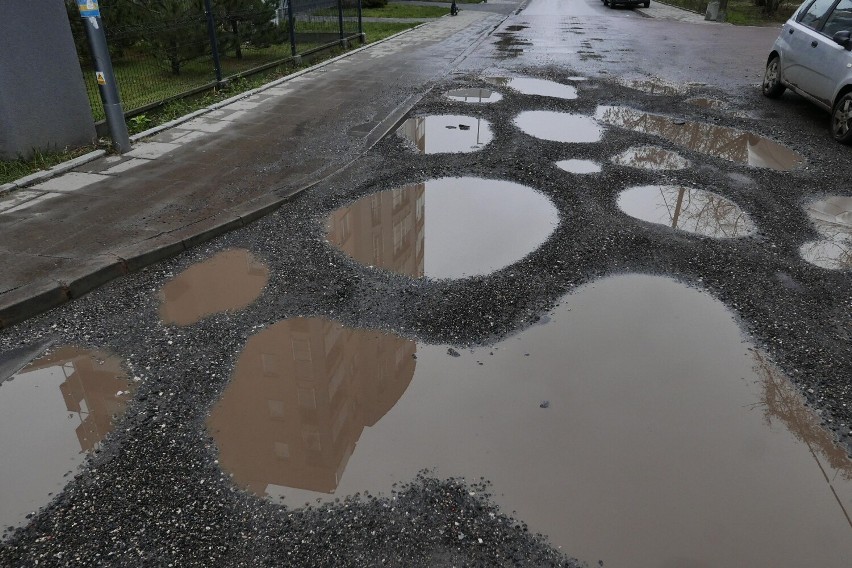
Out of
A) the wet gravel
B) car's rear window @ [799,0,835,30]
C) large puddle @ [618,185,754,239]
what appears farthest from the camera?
car's rear window @ [799,0,835,30]

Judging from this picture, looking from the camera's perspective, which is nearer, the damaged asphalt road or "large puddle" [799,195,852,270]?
the damaged asphalt road

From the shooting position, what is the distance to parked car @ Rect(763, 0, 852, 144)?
8320 millimetres

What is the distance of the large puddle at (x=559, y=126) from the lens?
28.2 feet

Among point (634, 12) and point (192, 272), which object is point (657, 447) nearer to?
point (192, 272)

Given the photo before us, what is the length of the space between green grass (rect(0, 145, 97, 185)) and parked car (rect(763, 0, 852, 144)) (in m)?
10.5

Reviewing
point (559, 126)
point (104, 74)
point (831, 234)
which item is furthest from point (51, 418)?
point (559, 126)

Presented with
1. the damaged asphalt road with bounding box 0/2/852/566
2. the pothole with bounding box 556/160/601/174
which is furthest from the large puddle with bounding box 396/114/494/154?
the pothole with bounding box 556/160/601/174

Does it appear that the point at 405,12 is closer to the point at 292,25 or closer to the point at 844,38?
the point at 292,25

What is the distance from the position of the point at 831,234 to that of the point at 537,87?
24.1ft

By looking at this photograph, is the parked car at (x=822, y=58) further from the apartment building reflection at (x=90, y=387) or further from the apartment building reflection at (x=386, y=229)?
the apartment building reflection at (x=90, y=387)

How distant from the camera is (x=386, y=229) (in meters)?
5.74

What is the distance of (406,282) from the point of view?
16.1 ft

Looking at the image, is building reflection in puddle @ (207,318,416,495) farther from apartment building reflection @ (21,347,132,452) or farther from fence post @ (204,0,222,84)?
fence post @ (204,0,222,84)

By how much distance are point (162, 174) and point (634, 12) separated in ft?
102
